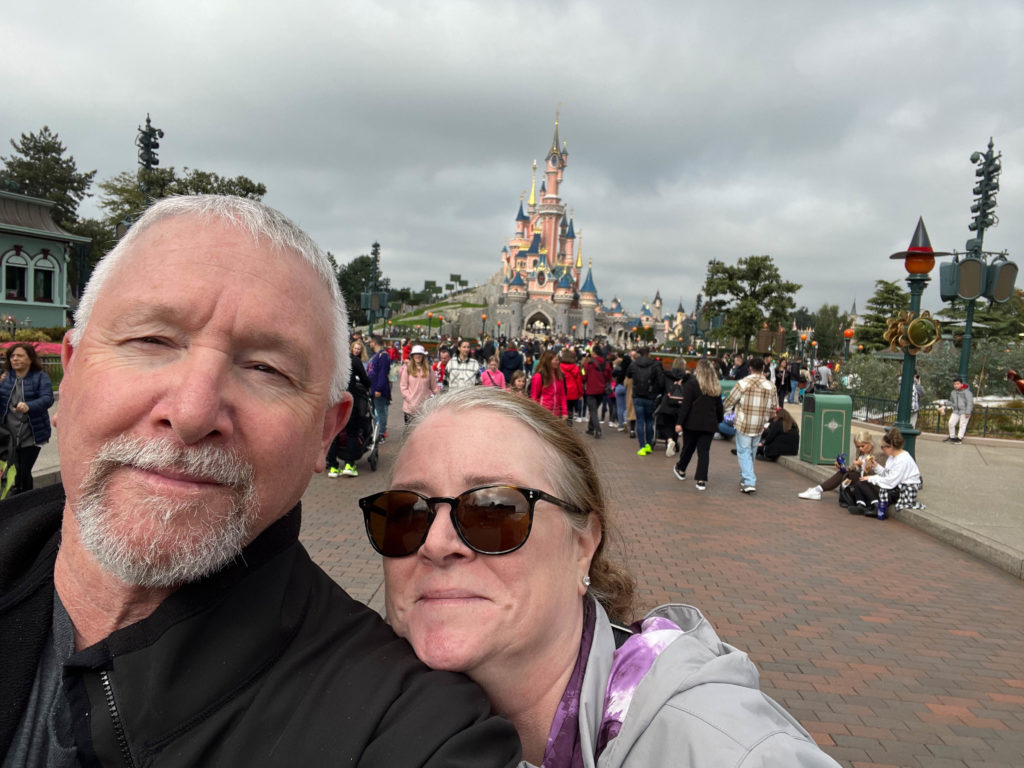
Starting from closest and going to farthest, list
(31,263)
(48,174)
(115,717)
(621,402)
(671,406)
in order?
(115,717) → (671,406) → (621,402) → (31,263) → (48,174)

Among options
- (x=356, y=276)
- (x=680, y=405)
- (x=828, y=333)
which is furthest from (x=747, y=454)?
(x=356, y=276)

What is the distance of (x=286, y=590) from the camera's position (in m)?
1.33

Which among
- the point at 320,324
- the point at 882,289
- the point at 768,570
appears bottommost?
the point at 768,570

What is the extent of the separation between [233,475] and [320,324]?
36cm

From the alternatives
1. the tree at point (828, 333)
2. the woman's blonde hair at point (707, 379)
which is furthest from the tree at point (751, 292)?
the woman's blonde hair at point (707, 379)

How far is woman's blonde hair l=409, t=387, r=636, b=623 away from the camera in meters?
1.68

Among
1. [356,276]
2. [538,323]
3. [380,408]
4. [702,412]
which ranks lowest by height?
[380,408]

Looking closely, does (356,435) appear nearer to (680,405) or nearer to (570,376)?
(680,405)

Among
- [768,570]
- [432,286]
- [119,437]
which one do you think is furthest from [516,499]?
[432,286]

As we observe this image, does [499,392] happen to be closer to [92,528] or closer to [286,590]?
[286,590]

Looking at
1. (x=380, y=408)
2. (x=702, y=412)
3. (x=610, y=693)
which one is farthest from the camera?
(x=380, y=408)

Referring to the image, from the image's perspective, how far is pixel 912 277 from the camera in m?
11.2

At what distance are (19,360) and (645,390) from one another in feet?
34.6

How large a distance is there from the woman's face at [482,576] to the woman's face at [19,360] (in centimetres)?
736
